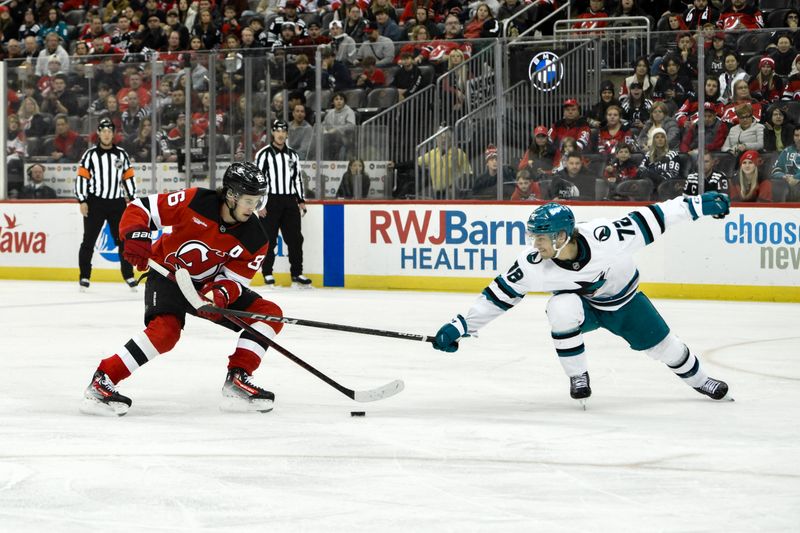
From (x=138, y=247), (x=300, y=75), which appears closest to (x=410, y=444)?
(x=138, y=247)

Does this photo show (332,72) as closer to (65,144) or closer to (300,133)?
(300,133)

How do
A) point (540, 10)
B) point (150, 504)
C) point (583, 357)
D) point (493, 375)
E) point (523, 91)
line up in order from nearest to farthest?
point (150, 504) < point (583, 357) < point (493, 375) < point (523, 91) < point (540, 10)

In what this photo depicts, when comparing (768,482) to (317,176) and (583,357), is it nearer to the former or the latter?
(583,357)

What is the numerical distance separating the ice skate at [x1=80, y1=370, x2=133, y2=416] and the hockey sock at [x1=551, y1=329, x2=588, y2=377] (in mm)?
1653

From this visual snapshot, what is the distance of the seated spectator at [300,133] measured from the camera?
11.1 metres

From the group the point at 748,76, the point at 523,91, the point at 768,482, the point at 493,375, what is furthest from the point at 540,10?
the point at 768,482

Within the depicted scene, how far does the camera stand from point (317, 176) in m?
11.1

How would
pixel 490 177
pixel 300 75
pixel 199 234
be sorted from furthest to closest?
1. pixel 300 75
2. pixel 490 177
3. pixel 199 234

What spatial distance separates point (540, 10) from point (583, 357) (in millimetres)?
7795

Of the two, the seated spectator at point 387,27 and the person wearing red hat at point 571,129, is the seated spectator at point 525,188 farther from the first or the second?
the seated spectator at point 387,27

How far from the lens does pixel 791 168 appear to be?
31.2 feet

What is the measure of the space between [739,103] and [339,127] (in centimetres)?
341

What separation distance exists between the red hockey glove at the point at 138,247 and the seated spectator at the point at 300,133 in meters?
6.48

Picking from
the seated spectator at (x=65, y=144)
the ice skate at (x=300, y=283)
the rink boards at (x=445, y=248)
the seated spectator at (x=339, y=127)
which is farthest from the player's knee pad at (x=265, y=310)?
the seated spectator at (x=65, y=144)
